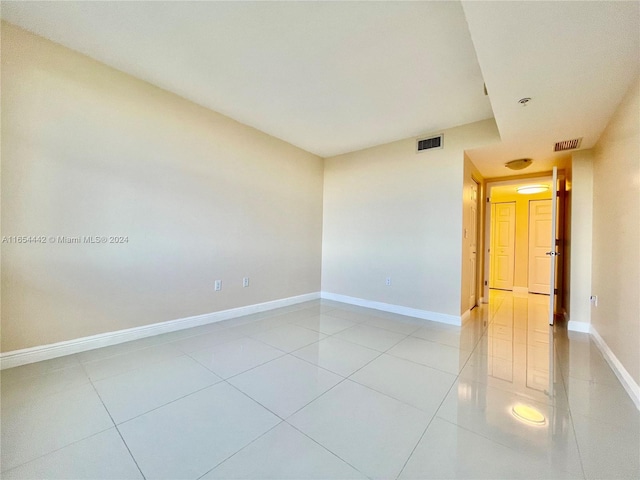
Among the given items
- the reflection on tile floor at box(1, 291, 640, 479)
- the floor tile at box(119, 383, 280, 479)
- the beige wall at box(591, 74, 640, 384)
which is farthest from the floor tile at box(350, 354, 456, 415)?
the beige wall at box(591, 74, 640, 384)

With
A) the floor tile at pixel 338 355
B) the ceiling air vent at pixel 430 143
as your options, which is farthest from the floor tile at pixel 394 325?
the ceiling air vent at pixel 430 143

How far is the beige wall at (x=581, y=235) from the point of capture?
3146mm

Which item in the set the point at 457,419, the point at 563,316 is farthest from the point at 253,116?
the point at 563,316

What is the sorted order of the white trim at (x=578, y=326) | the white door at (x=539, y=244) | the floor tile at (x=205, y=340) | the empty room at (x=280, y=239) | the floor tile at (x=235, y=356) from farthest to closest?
1. the white door at (x=539, y=244)
2. the white trim at (x=578, y=326)
3. the floor tile at (x=205, y=340)
4. the floor tile at (x=235, y=356)
5. the empty room at (x=280, y=239)

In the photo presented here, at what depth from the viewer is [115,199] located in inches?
95.8

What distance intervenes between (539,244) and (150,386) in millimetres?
7263

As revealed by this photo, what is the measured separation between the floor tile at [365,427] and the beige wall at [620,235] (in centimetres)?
169

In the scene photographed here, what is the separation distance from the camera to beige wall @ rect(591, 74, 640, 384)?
71.7 inches

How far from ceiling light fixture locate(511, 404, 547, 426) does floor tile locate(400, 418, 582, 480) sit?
331mm

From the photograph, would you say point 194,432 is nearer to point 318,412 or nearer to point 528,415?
point 318,412

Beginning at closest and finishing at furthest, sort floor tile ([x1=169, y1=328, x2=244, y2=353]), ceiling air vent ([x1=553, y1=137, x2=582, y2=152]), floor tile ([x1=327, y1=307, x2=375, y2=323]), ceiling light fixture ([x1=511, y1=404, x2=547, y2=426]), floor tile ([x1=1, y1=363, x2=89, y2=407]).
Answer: ceiling light fixture ([x1=511, y1=404, x2=547, y2=426]) < floor tile ([x1=1, y1=363, x2=89, y2=407]) < floor tile ([x1=169, y1=328, x2=244, y2=353]) < ceiling air vent ([x1=553, y1=137, x2=582, y2=152]) < floor tile ([x1=327, y1=307, x2=375, y2=323])

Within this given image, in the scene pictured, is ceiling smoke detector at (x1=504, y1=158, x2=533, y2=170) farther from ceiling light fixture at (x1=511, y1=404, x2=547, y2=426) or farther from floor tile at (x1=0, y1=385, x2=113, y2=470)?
floor tile at (x1=0, y1=385, x2=113, y2=470)

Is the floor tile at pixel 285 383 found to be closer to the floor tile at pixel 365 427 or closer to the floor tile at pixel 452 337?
the floor tile at pixel 365 427

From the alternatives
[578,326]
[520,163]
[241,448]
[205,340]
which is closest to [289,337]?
[205,340]
